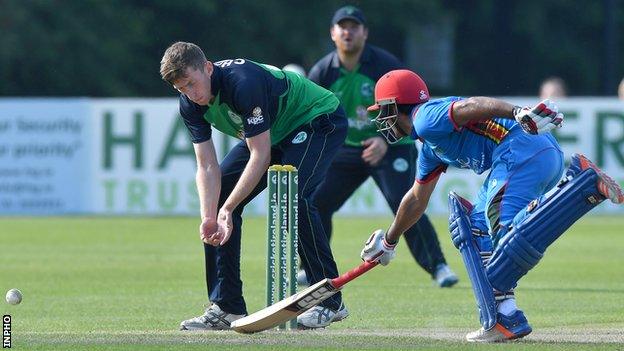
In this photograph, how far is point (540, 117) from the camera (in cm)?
741

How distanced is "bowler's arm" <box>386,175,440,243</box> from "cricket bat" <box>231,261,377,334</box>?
0.81 feet

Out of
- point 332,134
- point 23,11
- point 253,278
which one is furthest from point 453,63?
point 332,134

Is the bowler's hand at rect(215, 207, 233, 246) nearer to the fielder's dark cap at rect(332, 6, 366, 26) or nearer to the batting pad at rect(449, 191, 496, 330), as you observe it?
the batting pad at rect(449, 191, 496, 330)

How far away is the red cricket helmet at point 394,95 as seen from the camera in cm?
830

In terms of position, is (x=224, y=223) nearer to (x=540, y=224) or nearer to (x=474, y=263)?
(x=474, y=263)

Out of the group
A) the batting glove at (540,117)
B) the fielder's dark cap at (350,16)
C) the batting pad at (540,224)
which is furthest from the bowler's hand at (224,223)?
the fielder's dark cap at (350,16)

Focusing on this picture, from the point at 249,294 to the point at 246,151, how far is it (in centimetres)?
253

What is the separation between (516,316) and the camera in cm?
809

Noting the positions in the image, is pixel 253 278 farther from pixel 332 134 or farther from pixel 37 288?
pixel 332 134

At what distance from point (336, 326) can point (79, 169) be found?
12286 mm

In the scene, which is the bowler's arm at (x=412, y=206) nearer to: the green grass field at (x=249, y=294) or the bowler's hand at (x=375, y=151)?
the green grass field at (x=249, y=294)

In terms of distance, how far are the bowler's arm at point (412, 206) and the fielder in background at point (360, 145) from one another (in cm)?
358

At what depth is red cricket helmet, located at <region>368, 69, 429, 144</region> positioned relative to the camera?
8.30 m

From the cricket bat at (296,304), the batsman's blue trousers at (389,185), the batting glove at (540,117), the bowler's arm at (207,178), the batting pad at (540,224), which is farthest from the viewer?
the batsman's blue trousers at (389,185)
